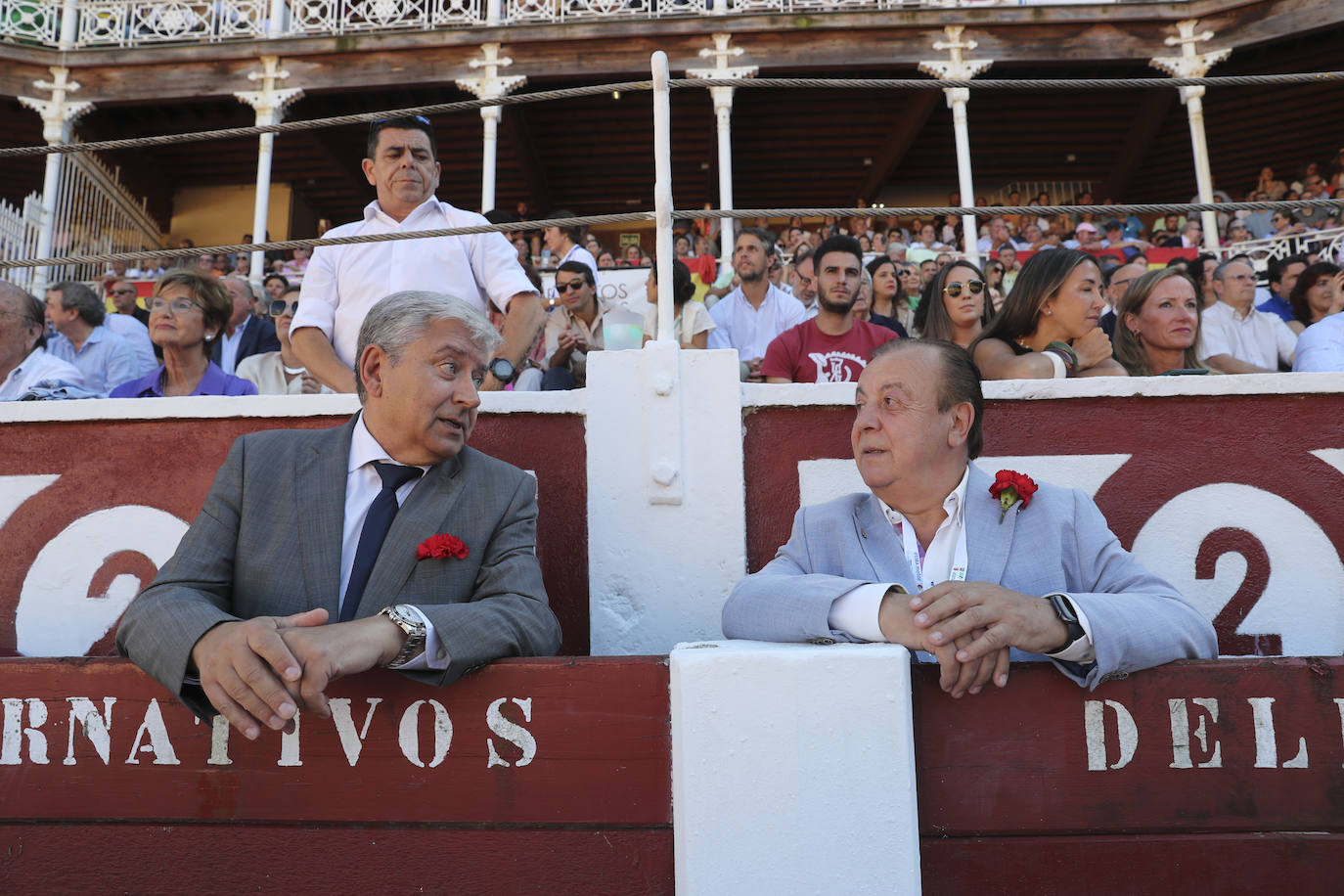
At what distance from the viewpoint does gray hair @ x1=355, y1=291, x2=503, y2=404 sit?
2.30 meters

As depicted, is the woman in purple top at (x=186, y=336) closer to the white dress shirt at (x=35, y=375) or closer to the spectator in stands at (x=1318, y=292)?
the white dress shirt at (x=35, y=375)

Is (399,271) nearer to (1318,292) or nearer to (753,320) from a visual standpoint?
(753,320)

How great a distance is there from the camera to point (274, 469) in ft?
7.18

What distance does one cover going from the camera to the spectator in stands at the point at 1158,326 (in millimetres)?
3350

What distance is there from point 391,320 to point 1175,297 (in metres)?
2.50

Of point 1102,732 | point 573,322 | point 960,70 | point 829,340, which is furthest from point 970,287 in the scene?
point 960,70

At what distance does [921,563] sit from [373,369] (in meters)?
1.28

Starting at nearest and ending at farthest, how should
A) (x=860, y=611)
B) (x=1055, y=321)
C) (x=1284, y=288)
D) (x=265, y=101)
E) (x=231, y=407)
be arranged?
(x=860, y=611), (x=231, y=407), (x=1055, y=321), (x=1284, y=288), (x=265, y=101)

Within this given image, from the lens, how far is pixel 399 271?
3.30 meters

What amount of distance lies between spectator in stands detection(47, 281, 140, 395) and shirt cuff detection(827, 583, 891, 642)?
4683 millimetres

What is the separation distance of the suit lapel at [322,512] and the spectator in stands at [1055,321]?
6.05 ft

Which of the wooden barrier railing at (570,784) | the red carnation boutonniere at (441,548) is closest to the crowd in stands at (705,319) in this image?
the red carnation boutonniere at (441,548)

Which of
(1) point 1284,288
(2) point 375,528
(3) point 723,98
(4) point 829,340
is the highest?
(3) point 723,98

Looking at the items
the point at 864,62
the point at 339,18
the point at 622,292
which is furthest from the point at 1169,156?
the point at 339,18
